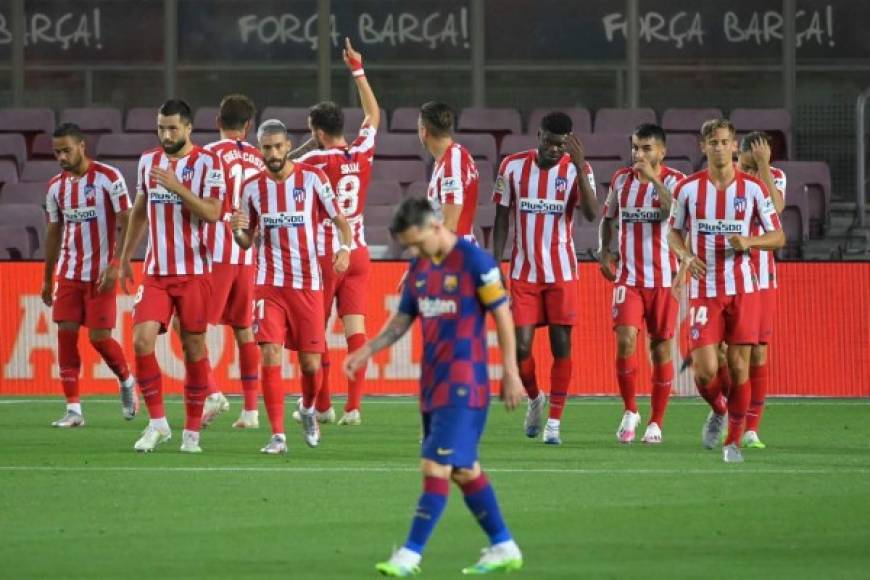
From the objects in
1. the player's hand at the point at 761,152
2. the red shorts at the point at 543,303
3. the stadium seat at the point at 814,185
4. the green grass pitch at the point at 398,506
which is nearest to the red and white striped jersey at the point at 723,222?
the player's hand at the point at 761,152

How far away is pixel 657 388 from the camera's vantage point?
14.2 metres

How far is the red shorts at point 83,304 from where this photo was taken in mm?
14875

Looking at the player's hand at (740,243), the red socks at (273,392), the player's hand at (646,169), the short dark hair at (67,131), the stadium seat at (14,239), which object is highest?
the short dark hair at (67,131)

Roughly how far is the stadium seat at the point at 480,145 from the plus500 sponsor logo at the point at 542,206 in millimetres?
8156

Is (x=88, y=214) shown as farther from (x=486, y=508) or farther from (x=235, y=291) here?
(x=486, y=508)

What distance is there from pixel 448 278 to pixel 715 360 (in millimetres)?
4553

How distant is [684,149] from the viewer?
885 inches

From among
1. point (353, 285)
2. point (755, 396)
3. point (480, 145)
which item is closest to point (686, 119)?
point (480, 145)

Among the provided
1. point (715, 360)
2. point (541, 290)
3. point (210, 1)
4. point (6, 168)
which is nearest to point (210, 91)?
point (210, 1)

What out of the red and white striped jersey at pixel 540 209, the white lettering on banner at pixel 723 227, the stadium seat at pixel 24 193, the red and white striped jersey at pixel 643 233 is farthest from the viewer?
the stadium seat at pixel 24 193

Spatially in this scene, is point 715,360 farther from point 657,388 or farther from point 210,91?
point 210,91

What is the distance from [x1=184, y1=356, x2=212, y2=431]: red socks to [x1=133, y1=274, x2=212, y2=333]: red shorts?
24 centimetres

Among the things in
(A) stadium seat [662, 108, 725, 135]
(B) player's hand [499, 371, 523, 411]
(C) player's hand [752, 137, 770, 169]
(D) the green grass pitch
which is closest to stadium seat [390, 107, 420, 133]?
(A) stadium seat [662, 108, 725, 135]

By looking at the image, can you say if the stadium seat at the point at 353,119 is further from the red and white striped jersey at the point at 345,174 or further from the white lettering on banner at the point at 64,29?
the red and white striped jersey at the point at 345,174
